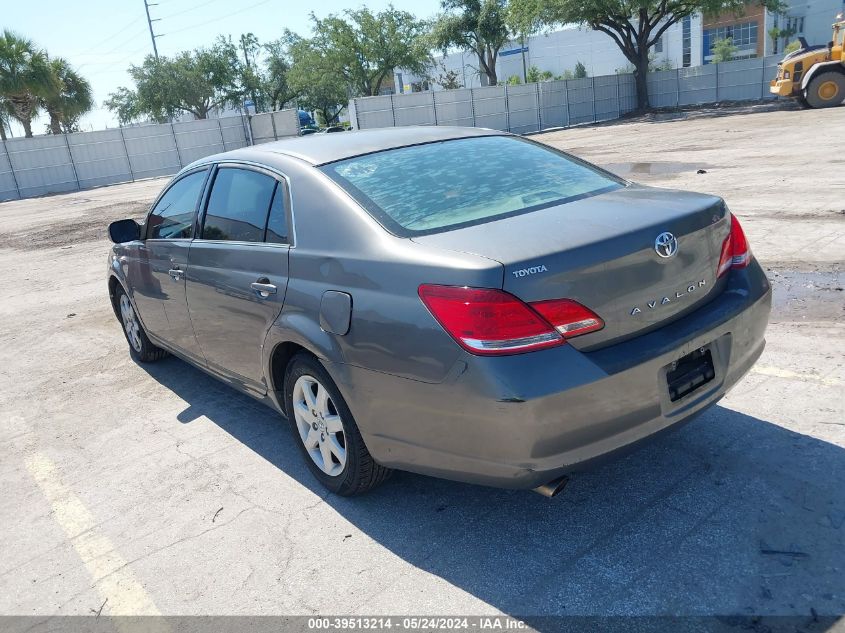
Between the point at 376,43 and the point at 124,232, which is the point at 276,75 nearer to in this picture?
the point at 376,43

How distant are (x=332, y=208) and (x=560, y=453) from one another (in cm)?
148

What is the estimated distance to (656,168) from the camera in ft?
46.4

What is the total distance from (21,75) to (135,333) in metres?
37.5

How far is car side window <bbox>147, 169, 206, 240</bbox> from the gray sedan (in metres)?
0.45

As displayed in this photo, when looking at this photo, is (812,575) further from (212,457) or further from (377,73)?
(377,73)

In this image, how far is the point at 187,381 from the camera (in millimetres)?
5316

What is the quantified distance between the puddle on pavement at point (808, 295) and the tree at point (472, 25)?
43.2 meters

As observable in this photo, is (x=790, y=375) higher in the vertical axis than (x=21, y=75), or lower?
lower

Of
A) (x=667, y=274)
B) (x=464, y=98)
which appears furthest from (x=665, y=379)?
(x=464, y=98)

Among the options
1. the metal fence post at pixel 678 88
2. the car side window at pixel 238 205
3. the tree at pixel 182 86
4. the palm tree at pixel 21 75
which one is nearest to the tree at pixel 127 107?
the tree at pixel 182 86

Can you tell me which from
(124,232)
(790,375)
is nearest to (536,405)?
(790,375)

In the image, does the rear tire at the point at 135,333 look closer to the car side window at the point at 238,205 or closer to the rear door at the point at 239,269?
the rear door at the point at 239,269

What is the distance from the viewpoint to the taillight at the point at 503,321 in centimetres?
244

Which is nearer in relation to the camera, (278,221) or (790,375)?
(278,221)
